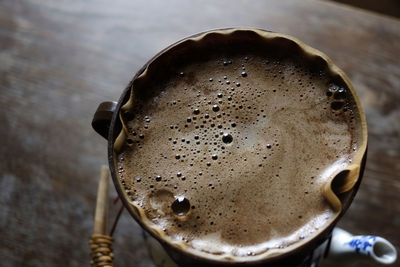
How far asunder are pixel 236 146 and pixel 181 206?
4.0 inches

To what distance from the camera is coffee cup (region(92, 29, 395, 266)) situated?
0.62 metres

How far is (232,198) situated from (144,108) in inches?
6.6

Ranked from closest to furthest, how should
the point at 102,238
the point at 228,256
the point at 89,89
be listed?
the point at 228,256, the point at 102,238, the point at 89,89

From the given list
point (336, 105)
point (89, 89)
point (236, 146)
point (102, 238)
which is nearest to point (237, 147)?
point (236, 146)

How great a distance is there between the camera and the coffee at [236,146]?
2.07ft

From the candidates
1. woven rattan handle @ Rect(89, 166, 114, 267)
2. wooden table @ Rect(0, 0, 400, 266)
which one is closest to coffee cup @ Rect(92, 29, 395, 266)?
woven rattan handle @ Rect(89, 166, 114, 267)

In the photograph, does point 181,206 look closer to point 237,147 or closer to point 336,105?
point 237,147

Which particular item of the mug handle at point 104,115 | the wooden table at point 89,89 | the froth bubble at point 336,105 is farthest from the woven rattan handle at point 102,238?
the froth bubble at point 336,105

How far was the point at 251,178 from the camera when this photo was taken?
646 mm

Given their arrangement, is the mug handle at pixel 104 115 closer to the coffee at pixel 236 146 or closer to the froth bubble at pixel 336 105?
the coffee at pixel 236 146

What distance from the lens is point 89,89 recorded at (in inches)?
42.3

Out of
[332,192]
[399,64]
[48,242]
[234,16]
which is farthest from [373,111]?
[48,242]

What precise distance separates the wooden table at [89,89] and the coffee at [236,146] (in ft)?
1.12

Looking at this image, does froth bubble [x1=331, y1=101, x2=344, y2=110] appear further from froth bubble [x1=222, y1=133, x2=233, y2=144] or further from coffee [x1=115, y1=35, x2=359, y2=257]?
froth bubble [x1=222, y1=133, x2=233, y2=144]
